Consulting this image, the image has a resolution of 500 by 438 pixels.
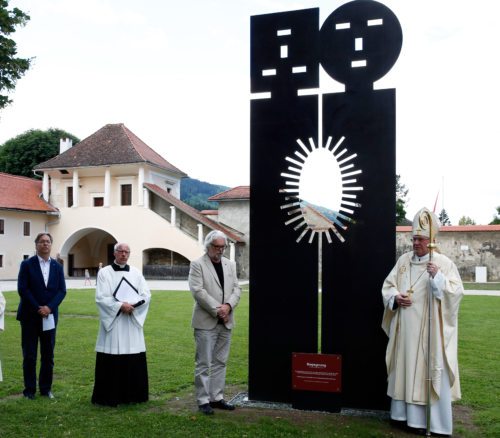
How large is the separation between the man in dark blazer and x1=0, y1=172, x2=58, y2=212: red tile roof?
97.4ft

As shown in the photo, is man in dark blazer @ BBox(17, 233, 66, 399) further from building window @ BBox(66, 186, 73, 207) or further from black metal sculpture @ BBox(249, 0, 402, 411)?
building window @ BBox(66, 186, 73, 207)

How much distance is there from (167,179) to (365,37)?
3396 centimetres

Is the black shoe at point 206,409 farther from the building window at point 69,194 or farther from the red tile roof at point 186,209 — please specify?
the building window at point 69,194

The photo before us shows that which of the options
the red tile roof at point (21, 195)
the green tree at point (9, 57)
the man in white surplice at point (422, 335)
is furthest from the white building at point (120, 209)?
the man in white surplice at point (422, 335)

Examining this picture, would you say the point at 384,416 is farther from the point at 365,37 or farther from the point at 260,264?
the point at 365,37

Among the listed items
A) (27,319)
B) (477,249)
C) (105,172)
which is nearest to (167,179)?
(105,172)

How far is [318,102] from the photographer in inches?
250

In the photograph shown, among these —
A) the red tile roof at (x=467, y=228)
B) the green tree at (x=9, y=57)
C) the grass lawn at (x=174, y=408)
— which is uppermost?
the green tree at (x=9, y=57)

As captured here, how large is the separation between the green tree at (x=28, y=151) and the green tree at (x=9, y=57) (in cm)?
3346

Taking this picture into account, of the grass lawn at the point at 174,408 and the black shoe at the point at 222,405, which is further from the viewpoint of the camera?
the black shoe at the point at 222,405

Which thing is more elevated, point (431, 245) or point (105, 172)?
point (105, 172)

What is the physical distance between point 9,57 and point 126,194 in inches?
868

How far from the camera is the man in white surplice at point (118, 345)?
6.05m

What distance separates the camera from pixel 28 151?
4778 centimetres
